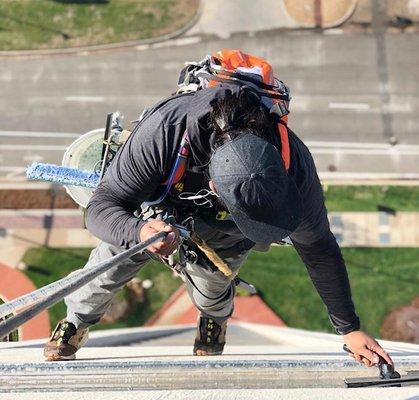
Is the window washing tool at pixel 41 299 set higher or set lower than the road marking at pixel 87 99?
higher

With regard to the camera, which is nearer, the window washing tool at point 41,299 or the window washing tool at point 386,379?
the window washing tool at point 41,299

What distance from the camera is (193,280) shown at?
18.5 feet

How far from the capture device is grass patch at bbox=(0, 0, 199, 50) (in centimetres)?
1417

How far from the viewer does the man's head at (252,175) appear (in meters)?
3.33

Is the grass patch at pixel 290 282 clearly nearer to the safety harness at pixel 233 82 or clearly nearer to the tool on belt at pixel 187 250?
the tool on belt at pixel 187 250

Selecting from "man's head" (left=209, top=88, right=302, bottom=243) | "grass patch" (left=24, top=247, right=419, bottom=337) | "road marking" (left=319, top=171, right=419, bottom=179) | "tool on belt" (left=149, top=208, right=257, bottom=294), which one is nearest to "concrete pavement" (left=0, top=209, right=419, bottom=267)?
"grass patch" (left=24, top=247, right=419, bottom=337)

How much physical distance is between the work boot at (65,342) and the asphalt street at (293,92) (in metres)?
8.19

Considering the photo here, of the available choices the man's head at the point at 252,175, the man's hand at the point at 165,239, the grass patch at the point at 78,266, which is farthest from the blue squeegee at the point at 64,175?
the grass patch at the point at 78,266

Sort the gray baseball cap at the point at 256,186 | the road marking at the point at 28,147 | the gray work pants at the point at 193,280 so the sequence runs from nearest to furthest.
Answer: the gray baseball cap at the point at 256,186 → the gray work pants at the point at 193,280 → the road marking at the point at 28,147

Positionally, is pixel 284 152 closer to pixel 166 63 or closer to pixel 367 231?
pixel 367 231

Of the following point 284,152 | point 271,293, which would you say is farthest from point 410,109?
point 284,152

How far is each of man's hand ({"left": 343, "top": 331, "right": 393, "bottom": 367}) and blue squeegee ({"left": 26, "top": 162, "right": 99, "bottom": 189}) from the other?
3.04 meters

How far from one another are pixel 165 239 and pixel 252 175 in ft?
2.45

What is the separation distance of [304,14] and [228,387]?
12710mm
